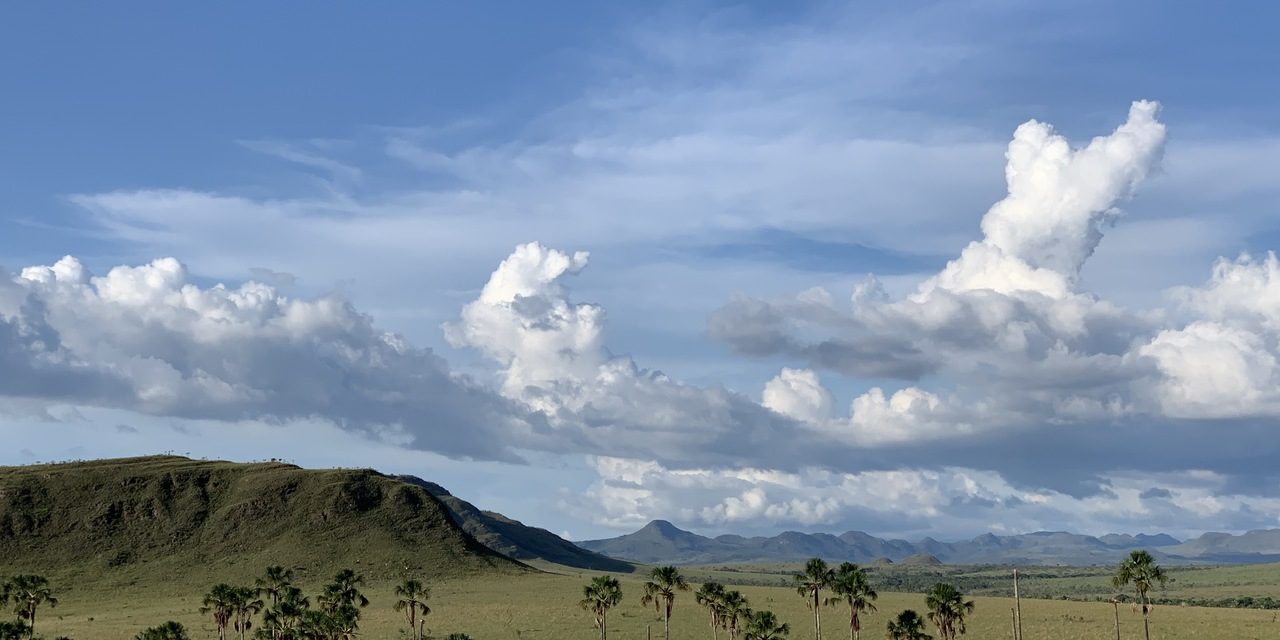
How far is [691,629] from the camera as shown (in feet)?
479

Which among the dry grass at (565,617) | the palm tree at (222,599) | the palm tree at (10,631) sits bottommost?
the dry grass at (565,617)

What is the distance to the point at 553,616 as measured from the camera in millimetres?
155000

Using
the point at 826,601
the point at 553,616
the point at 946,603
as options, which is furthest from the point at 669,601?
the point at 553,616

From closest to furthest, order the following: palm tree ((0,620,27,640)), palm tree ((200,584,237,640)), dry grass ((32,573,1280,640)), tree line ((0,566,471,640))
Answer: palm tree ((0,620,27,640)) → tree line ((0,566,471,640)) → palm tree ((200,584,237,640)) → dry grass ((32,573,1280,640))

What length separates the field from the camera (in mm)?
138625

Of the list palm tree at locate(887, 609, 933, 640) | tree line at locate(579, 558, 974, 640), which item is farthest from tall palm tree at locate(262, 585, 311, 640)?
palm tree at locate(887, 609, 933, 640)

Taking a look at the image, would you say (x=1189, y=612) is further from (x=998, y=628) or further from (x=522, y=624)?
(x=522, y=624)

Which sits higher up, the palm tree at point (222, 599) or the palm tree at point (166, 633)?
the palm tree at point (222, 599)

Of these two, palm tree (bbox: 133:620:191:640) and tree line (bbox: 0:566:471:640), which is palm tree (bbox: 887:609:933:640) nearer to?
tree line (bbox: 0:566:471:640)

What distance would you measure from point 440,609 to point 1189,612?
95202 mm

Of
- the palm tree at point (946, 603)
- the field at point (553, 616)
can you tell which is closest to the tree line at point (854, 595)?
the palm tree at point (946, 603)

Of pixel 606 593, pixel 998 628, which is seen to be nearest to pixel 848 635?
pixel 998 628

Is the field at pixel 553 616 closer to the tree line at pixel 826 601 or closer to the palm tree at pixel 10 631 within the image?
the tree line at pixel 826 601

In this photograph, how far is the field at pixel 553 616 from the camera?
455 feet
